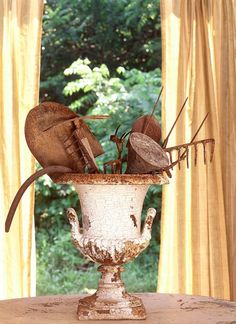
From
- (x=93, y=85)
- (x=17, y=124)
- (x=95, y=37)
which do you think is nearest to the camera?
(x=17, y=124)

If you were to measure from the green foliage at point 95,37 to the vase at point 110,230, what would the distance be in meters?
4.34

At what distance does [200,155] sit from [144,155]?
164cm

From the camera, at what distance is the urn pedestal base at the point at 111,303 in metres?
1.91

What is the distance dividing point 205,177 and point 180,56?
54cm

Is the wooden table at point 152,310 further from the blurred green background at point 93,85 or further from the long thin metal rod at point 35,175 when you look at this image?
the blurred green background at point 93,85

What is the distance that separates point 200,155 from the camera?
3506 millimetres

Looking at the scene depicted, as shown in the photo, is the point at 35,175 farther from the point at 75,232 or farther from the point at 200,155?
the point at 200,155

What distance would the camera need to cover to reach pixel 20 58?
3451 mm

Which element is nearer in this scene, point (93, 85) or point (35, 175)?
point (35, 175)

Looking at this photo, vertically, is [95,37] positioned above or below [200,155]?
above

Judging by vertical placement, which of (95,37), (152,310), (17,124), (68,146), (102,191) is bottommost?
(152,310)

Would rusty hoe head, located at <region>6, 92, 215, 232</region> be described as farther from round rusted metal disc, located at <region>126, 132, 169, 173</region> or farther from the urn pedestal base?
the urn pedestal base

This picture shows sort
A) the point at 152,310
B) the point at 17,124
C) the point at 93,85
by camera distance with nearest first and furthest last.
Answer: the point at 152,310 < the point at 17,124 < the point at 93,85

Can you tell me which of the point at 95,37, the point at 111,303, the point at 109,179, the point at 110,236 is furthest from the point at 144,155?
the point at 95,37
